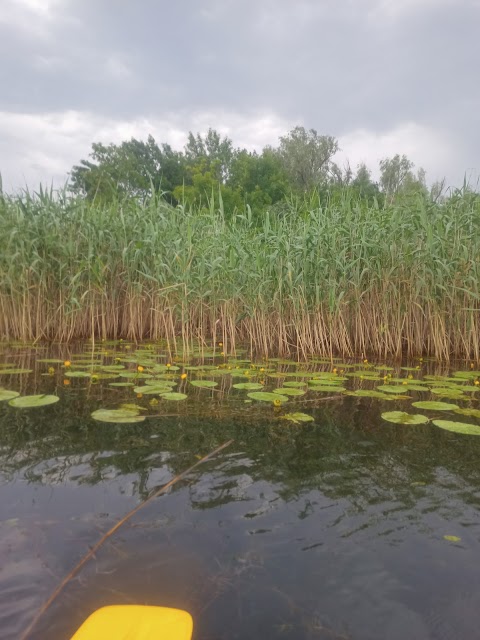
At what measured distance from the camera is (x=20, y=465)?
74.8 inches

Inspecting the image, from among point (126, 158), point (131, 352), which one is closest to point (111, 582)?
point (131, 352)

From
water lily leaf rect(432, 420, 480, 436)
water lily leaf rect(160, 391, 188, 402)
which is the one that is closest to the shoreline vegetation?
water lily leaf rect(160, 391, 188, 402)

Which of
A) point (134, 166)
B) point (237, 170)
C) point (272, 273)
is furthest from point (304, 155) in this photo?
point (272, 273)

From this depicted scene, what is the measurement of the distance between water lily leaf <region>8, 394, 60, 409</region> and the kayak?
193 cm

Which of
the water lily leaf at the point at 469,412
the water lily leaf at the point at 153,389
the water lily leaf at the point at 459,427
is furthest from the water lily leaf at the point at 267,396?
the water lily leaf at the point at 469,412

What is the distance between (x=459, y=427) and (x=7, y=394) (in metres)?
2.89

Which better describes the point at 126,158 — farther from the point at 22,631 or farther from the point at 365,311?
the point at 22,631

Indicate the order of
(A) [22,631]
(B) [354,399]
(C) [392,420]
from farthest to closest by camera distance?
(B) [354,399], (C) [392,420], (A) [22,631]

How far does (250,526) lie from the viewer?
4.93 ft

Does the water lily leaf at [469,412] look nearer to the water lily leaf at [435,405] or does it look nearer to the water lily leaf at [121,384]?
the water lily leaf at [435,405]

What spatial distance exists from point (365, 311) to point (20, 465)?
461 cm

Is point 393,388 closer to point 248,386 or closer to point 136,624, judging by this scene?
point 248,386

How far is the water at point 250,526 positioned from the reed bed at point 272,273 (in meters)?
2.80

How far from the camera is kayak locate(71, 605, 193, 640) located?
3.17 feet
